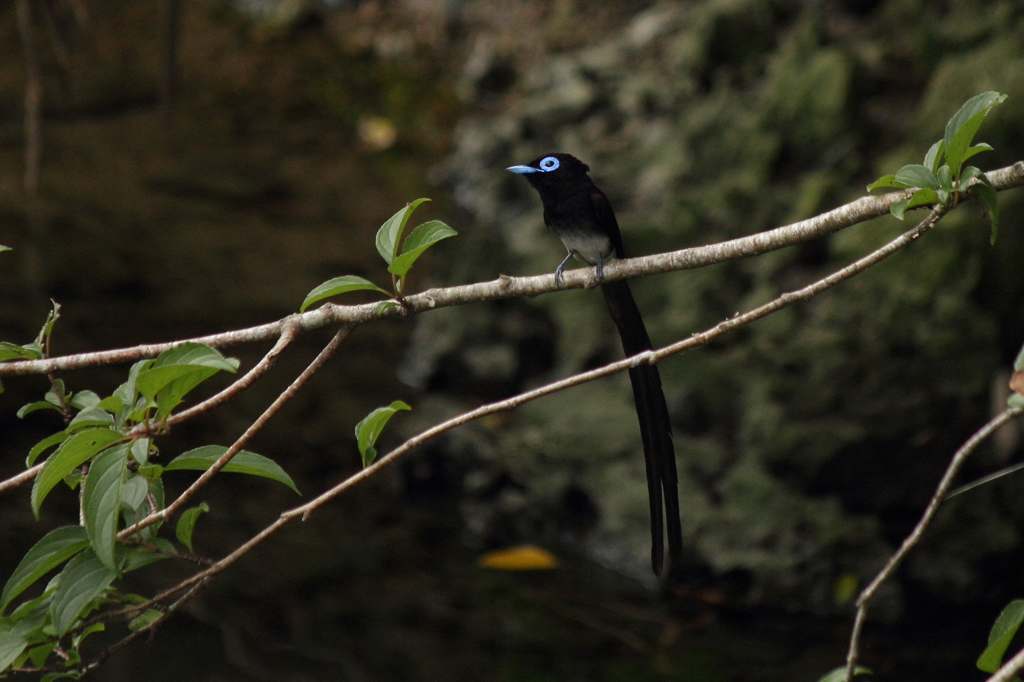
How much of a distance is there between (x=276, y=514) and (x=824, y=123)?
3645 mm

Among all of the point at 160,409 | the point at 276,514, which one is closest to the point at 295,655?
the point at 276,514

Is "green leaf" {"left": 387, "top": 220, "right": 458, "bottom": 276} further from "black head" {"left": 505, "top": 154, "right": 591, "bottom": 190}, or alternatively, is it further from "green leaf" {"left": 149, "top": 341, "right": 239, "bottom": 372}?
"black head" {"left": 505, "top": 154, "right": 591, "bottom": 190}

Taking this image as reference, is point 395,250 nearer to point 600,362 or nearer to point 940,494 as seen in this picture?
point 940,494

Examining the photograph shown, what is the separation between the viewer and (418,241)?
4.67ft

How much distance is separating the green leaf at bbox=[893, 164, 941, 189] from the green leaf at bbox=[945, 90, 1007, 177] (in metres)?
0.03

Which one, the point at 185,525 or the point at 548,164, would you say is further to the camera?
the point at 548,164

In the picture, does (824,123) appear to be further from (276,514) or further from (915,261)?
(276,514)

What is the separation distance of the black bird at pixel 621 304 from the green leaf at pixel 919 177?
0.58m

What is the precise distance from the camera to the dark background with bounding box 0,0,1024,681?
386cm

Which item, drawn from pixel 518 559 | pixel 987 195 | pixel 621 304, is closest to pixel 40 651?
pixel 621 304

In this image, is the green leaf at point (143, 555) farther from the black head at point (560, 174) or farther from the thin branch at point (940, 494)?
the black head at point (560, 174)

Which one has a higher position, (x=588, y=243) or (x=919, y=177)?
(x=588, y=243)

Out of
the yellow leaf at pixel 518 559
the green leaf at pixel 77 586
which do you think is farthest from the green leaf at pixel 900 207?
the yellow leaf at pixel 518 559

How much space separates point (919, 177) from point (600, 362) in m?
3.91
